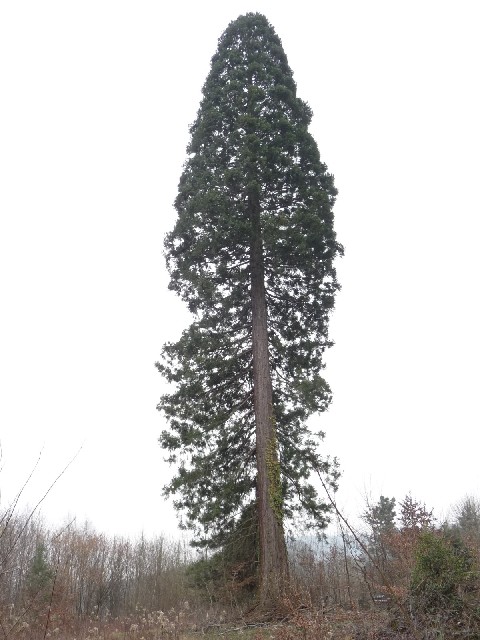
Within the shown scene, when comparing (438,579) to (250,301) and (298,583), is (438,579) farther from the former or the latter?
(250,301)

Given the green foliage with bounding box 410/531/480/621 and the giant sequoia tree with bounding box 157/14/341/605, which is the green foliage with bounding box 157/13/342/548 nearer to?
the giant sequoia tree with bounding box 157/14/341/605

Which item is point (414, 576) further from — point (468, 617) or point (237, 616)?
point (237, 616)

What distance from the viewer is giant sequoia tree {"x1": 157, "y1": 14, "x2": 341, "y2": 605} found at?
34.4 feet

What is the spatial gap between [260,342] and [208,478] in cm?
342

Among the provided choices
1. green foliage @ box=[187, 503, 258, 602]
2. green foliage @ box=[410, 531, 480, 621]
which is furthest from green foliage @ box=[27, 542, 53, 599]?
green foliage @ box=[410, 531, 480, 621]

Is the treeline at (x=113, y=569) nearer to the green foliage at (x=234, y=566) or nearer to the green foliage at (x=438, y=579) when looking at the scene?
the green foliage at (x=234, y=566)

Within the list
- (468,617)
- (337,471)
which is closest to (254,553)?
(337,471)

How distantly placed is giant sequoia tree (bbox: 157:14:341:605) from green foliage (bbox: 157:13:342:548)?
0.10 feet

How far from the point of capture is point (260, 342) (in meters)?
11.0

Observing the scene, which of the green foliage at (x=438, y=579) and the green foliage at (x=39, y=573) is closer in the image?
the green foliage at (x=438, y=579)

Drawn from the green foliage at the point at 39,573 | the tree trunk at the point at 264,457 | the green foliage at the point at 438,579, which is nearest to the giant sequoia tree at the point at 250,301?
the tree trunk at the point at 264,457

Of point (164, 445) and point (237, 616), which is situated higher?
point (164, 445)

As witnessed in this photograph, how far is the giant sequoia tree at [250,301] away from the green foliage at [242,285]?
0.03 m

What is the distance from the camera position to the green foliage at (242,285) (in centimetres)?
1064
